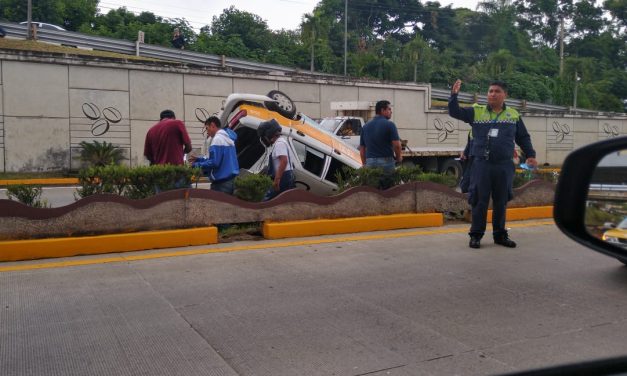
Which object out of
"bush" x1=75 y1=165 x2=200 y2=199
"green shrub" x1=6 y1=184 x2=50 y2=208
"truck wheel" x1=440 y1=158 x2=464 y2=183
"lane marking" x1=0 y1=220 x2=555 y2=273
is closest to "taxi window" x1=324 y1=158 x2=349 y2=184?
"lane marking" x1=0 y1=220 x2=555 y2=273

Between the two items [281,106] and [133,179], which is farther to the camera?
[281,106]

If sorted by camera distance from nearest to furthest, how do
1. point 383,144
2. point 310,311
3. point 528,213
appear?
point 310,311 → point 383,144 → point 528,213

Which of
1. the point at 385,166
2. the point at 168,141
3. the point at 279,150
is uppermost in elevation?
the point at 168,141

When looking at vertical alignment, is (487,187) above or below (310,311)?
above

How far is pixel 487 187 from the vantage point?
7.59m

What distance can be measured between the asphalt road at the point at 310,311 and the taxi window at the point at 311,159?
3058mm

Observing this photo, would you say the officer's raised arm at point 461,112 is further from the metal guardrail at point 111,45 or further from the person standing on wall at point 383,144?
the metal guardrail at point 111,45

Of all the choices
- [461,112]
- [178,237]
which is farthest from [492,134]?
[178,237]

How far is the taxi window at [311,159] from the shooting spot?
10375 mm

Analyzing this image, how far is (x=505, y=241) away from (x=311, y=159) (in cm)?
378

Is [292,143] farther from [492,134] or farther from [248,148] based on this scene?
[492,134]

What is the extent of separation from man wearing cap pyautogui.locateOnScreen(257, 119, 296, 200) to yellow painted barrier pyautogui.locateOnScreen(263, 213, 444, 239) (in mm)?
1032

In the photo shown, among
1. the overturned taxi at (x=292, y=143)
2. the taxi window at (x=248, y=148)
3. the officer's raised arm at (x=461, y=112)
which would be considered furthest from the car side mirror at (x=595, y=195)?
the taxi window at (x=248, y=148)

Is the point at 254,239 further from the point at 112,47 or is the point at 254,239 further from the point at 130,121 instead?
the point at 112,47
